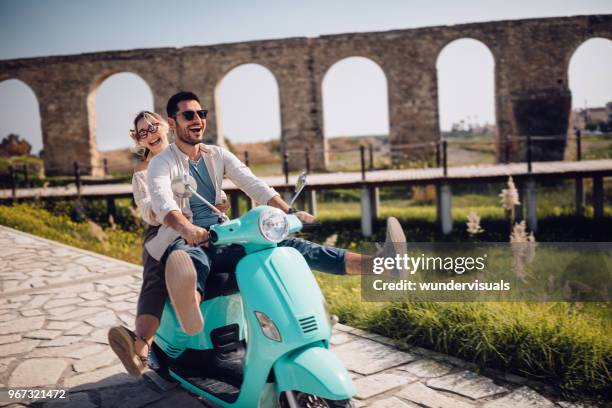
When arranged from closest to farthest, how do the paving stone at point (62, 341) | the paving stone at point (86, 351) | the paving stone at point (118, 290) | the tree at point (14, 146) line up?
the paving stone at point (86, 351) < the paving stone at point (62, 341) < the paving stone at point (118, 290) < the tree at point (14, 146)

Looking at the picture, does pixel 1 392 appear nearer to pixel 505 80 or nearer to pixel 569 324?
pixel 569 324

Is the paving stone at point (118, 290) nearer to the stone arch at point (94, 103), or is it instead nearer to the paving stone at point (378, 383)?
the paving stone at point (378, 383)

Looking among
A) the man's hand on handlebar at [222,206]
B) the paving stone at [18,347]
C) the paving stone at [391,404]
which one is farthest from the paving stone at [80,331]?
the paving stone at [391,404]

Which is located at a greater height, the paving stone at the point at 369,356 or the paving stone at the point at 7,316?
the paving stone at the point at 7,316

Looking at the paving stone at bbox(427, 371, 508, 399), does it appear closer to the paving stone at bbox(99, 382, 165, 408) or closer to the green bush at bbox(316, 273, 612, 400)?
the green bush at bbox(316, 273, 612, 400)

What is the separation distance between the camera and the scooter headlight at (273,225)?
6.85ft

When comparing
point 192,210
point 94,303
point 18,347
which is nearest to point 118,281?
point 94,303

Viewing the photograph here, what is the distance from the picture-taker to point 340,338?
358 centimetres

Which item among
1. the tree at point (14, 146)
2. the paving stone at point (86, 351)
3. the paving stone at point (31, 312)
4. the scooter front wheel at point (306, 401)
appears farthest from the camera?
the tree at point (14, 146)

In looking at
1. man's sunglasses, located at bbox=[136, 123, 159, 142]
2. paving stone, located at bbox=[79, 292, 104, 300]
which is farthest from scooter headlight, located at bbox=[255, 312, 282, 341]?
paving stone, located at bbox=[79, 292, 104, 300]

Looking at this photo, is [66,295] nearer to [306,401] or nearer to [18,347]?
[18,347]

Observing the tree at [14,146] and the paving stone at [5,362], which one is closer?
the paving stone at [5,362]

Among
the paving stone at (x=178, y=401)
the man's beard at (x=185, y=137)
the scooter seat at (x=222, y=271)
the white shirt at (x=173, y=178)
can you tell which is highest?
the man's beard at (x=185, y=137)

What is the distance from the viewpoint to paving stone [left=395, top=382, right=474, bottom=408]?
8.43ft
